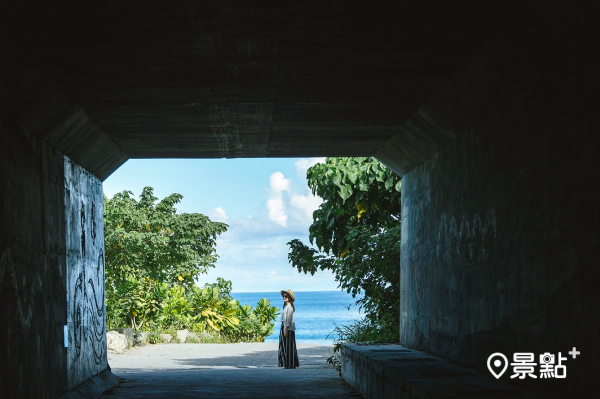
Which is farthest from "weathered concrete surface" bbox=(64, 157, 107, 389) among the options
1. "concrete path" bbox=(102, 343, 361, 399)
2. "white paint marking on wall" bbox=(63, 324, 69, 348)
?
"concrete path" bbox=(102, 343, 361, 399)

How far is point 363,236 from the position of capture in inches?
645

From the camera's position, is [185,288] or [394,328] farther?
[185,288]

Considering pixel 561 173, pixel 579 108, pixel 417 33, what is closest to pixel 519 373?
pixel 561 173

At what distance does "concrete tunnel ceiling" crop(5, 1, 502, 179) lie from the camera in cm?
671

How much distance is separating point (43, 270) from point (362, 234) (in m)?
8.62

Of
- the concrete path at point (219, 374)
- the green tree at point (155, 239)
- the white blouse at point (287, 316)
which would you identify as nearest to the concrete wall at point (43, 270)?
the concrete path at point (219, 374)

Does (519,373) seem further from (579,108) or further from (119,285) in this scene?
(119,285)

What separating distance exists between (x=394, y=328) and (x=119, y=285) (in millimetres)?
11808

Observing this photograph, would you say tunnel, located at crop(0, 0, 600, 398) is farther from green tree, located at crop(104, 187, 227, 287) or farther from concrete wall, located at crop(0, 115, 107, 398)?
green tree, located at crop(104, 187, 227, 287)

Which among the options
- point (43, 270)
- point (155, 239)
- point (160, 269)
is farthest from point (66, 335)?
point (160, 269)

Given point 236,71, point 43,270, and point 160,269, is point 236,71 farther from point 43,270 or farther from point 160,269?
point 160,269

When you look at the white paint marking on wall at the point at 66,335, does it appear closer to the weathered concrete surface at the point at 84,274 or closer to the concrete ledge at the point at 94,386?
the weathered concrete surface at the point at 84,274

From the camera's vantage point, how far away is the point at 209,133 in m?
12.0

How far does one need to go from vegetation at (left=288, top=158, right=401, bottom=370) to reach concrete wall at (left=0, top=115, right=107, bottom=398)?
5.63 metres
